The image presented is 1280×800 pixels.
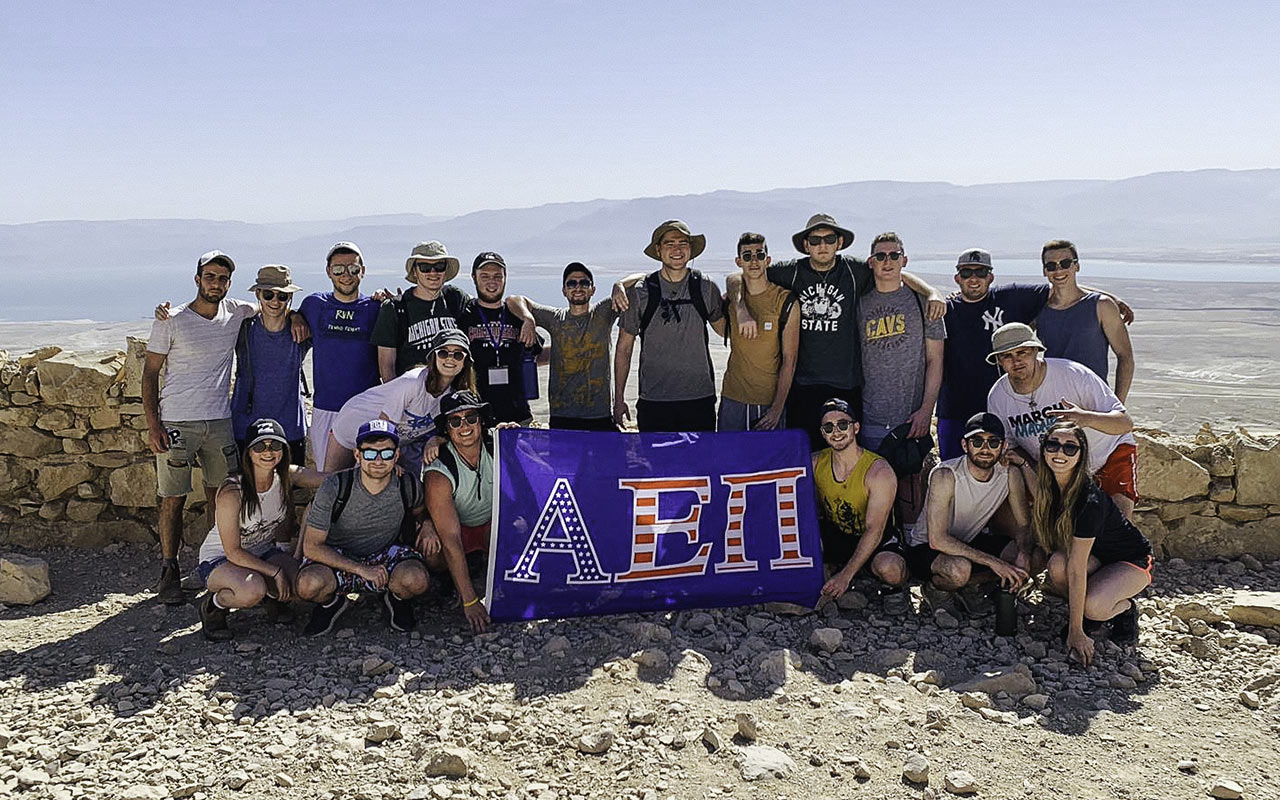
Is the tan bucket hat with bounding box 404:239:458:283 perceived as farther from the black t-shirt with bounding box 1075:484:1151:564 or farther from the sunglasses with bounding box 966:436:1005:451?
the black t-shirt with bounding box 1075:484:1151:564

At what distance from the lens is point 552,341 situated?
7230 mm

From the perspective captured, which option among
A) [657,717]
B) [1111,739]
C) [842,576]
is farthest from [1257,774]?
[657,717]

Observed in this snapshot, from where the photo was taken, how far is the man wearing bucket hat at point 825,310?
6.89 m

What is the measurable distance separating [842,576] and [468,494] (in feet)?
8.20

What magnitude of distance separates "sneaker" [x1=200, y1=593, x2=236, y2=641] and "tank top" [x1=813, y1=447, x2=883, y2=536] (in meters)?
3.93

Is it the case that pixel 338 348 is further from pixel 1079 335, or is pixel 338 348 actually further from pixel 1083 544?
pixel 1079 335

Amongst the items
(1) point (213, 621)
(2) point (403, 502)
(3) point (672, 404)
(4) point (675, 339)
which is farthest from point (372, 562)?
(4) point (675, 339)

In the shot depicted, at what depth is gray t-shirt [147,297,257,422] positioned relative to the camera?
6.64 meters

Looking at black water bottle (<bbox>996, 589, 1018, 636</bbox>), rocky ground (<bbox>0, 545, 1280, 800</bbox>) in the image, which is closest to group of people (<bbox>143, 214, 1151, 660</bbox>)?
black water bottle (<bbox>996, 589, 1018, 636</bbox>)

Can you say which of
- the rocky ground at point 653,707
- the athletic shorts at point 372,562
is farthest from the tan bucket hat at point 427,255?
the rocky ground at point 653,707

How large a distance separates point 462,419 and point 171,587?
2524 mm

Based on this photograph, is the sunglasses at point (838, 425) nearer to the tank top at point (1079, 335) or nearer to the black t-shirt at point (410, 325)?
the tank top at point (1079, 335)

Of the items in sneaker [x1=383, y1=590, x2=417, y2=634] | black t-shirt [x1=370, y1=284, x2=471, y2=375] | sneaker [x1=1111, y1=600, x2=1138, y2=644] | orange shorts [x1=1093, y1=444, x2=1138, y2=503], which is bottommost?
sneaker [x1=1111, y1=600, x2=1138, y2=644]

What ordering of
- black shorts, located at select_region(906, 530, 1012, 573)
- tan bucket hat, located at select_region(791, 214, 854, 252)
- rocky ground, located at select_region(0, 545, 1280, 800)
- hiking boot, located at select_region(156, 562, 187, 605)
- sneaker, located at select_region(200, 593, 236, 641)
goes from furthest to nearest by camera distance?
tan bucket hat, located at select_region(791, 214, 854, 252), hiking boot, located at select_region(156, 562, 187, 605), black shorts, located at select_region(906, 530, 1012, 573), sneaker, located at select_region(200, 593, 236, 641), rocky ground, located at select_region(0, 545, 1280, 800)
